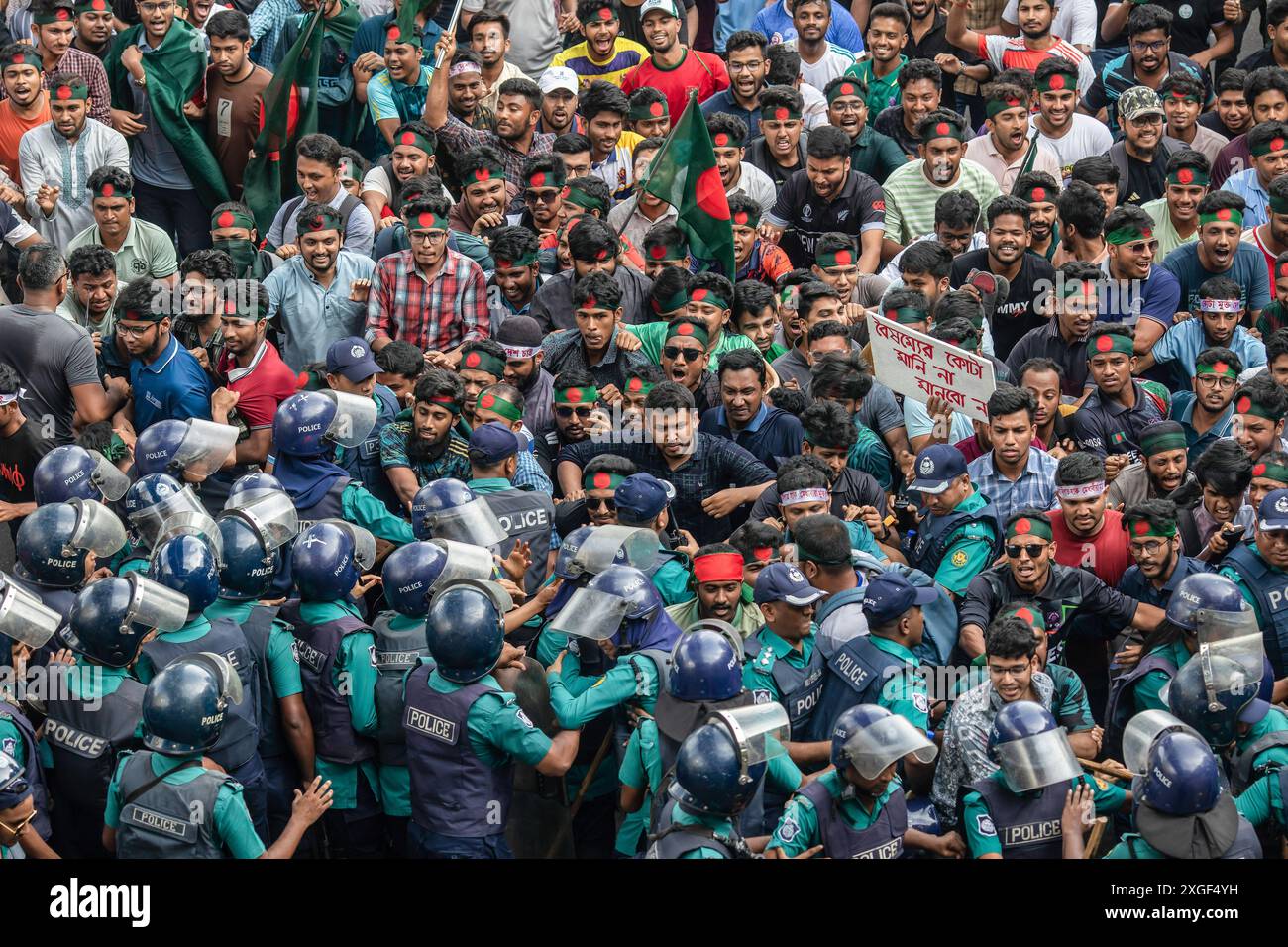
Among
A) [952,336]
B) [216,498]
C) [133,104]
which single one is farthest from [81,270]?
[952,336]

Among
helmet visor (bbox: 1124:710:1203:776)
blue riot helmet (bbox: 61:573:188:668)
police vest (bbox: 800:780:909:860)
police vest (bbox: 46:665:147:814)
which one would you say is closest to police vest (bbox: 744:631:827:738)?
police vest (bbox: 800:780:909:860)

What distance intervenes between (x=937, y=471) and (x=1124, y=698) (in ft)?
4.93

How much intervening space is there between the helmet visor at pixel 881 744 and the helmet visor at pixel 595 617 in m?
1.29

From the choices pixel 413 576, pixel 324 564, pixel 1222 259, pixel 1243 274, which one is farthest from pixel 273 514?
pixel 1243 274

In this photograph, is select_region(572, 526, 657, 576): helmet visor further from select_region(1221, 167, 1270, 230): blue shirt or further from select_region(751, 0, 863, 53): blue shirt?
select_region(751, 0, 863, 53): blue shirt

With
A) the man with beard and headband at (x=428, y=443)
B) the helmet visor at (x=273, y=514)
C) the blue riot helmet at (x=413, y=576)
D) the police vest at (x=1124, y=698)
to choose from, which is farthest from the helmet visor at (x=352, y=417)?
the police vest at (x=1124, y=698)

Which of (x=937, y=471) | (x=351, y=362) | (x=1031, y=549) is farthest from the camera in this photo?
(x=351, y=362)

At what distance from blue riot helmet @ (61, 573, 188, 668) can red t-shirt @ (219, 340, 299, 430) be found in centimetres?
318

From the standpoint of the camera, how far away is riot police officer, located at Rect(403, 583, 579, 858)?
22.9 feet

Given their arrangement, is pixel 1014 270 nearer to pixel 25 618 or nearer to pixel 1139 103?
pixel 1139 103

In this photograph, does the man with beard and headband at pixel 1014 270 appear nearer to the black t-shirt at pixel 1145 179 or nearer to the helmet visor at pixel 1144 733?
the black t-shirt at pixel 1145 179

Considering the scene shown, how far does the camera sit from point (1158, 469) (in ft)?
31.3

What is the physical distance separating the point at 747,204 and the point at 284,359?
120 inches
